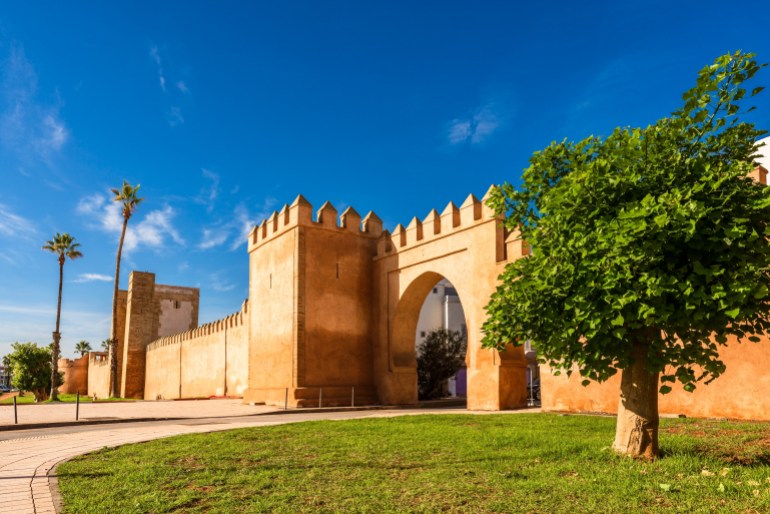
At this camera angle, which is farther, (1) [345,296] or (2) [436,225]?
(1) [345,296]

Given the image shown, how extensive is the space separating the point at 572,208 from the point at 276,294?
16.7 m

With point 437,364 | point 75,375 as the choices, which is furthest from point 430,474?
point 75,375

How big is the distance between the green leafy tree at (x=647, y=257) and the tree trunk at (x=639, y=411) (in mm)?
11

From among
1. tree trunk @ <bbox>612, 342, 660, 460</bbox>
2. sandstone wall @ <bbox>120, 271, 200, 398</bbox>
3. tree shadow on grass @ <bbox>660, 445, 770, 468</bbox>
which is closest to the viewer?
tree shadow on grass @ <bbox>660, 445, 770, 468</bbox>

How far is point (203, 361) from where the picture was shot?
103 feet

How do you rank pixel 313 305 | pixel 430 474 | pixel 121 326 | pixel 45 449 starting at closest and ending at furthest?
pixel 430 474 < pixel 45 449 < pixel 313 305 < pixel 121 326

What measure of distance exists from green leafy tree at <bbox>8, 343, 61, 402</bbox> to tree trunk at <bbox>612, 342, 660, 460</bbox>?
4213 centimetres

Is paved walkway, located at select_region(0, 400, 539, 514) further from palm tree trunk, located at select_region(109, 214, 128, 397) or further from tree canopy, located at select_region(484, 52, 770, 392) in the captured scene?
palm tree trunk, located at select_region(109, 214, 128, 397)

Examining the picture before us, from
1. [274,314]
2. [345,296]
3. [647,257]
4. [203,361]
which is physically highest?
[345,296]

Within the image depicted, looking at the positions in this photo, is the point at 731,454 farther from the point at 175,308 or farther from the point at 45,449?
the point at 175,308

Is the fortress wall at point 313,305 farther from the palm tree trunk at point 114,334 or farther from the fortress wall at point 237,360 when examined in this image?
the palm tree trunk at point 114,334

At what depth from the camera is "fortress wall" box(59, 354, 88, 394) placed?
55.8 m

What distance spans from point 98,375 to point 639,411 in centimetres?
5208

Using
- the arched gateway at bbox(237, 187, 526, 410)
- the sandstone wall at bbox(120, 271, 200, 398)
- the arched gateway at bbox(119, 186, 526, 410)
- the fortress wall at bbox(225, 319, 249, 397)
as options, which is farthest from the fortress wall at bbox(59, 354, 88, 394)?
the arched gateway at bbox(237, 187, 526, 410)
